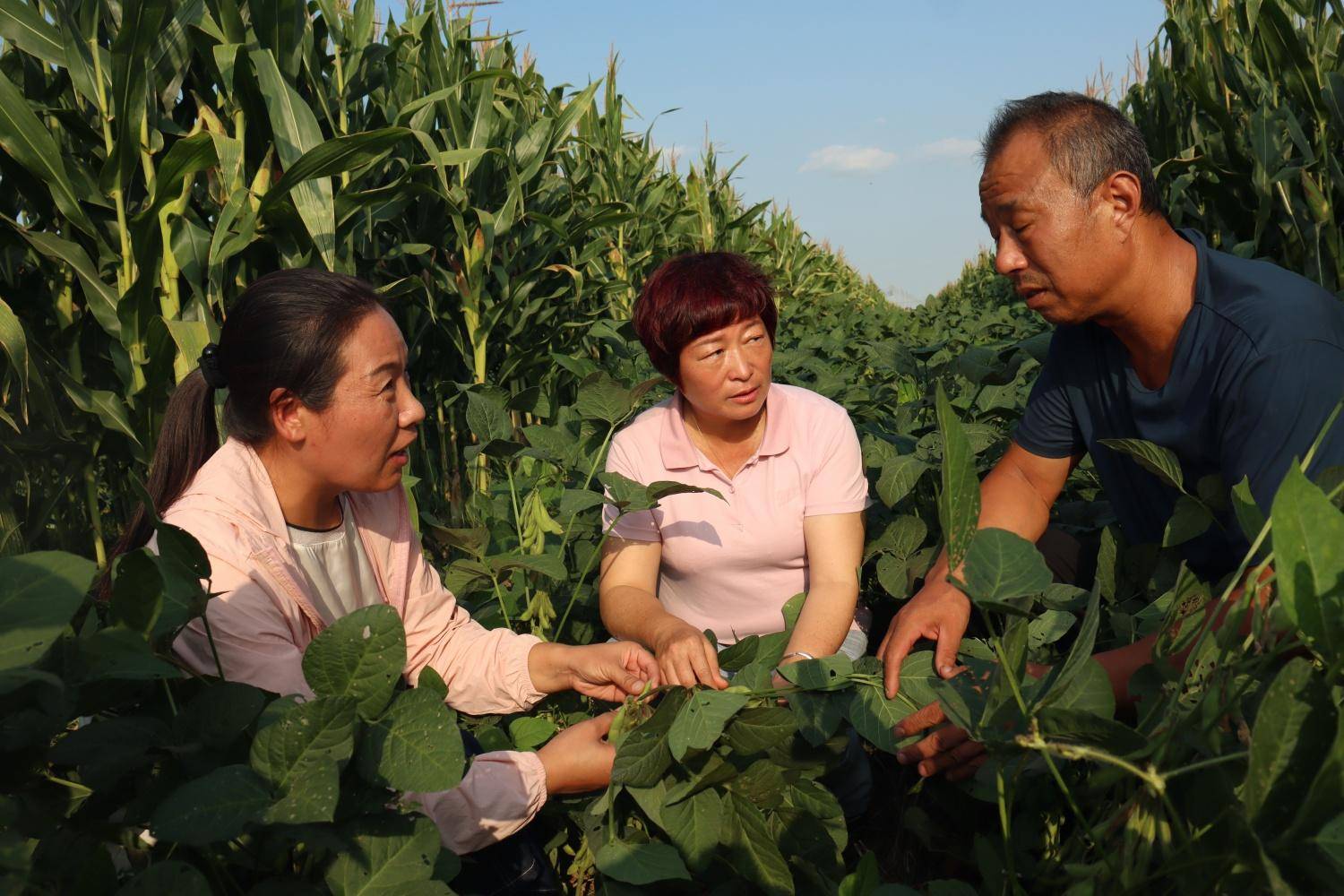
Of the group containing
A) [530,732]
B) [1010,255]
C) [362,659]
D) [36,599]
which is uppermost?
[1010,255]

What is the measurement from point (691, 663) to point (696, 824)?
12.3 inches

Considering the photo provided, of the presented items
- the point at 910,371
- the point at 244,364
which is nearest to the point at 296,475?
the point at 244,364

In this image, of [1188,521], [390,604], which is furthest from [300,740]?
[1188,521]

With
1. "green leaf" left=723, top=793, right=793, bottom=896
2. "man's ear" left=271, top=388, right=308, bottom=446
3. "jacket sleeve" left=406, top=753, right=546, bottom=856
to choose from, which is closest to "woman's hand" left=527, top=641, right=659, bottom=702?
"jacket sleeve" left=406, top=753, right=546, bottom=856

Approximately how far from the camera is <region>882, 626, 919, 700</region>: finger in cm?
139

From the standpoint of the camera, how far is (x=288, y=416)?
1.85m

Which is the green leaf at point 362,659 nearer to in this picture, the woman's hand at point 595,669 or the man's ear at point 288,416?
the woman's hand at point 595,669

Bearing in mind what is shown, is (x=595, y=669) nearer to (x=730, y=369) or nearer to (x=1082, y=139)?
(x=730, y=369)

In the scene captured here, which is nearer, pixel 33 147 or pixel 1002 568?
pixel 1002 568

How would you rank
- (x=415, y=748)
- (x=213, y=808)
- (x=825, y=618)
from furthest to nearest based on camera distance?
(x=825, y=618)
(x=415, y=748)
(x=213, y=808)

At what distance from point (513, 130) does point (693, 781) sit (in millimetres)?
→ 4759

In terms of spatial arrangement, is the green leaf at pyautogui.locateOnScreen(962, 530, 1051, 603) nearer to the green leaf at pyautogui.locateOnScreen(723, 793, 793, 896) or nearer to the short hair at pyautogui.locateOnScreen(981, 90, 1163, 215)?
the green leaf at pyautogui.locateOnScreen(723, 793, 793, 896)

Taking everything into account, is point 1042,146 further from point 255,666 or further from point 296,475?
point 255,666

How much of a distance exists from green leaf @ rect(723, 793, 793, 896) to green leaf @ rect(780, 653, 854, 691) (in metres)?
0.19
